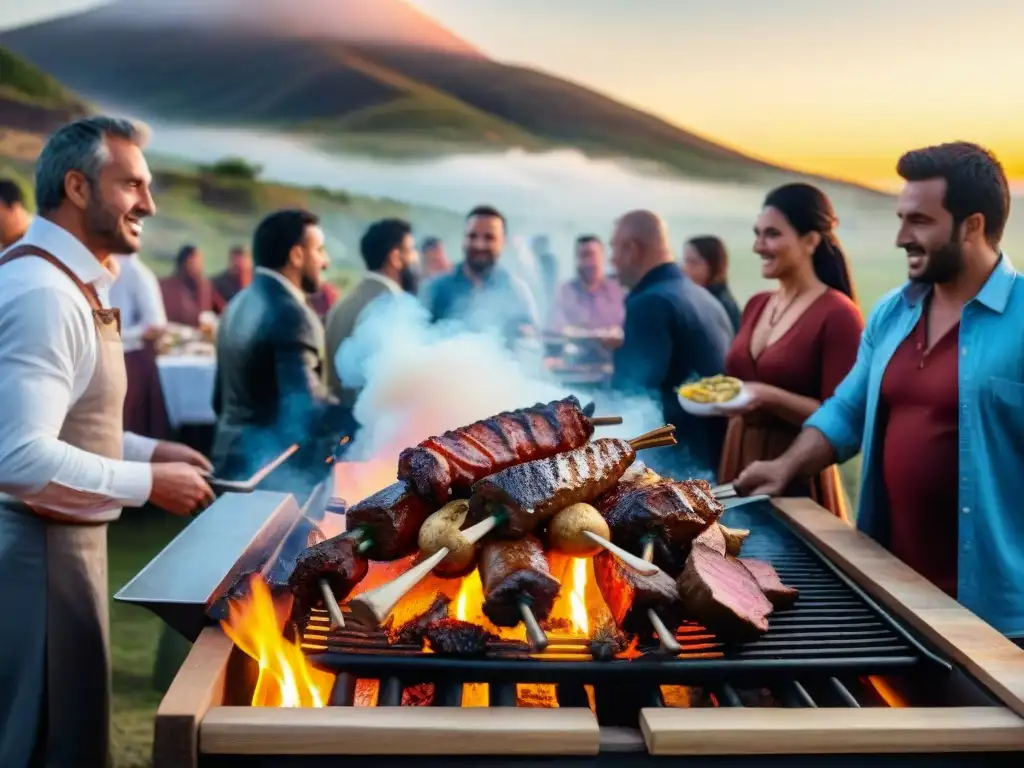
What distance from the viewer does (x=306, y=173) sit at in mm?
12805

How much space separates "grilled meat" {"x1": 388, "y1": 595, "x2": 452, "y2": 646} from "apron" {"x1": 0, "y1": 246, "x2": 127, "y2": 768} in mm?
1416

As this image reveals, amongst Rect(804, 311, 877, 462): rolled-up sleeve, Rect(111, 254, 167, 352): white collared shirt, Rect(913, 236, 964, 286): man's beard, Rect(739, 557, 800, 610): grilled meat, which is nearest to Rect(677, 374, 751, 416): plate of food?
Rect(804, 311, 877, 462): rolled-up sleeve

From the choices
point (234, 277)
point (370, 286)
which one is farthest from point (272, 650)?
point (234, 277)

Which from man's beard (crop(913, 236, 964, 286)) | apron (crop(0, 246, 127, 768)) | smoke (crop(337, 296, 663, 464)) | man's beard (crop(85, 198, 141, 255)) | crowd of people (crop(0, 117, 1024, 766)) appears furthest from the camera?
smoke (crop(337, 296, 663, 464))

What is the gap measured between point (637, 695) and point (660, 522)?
47 cm

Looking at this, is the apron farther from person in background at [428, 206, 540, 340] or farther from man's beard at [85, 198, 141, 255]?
person in background at [428, 206, 540, 340]

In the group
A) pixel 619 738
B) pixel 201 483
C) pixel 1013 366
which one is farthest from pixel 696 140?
pixel 619 738

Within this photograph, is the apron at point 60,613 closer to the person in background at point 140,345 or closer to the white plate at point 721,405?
the white plate at point 721,405

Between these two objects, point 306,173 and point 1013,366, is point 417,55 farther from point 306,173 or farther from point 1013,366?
point 1013,366

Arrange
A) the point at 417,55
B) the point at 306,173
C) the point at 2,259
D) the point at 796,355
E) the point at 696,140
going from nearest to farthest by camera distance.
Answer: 1. the point at 2,259
2. the point at 796,355
3. the point at 696,140
4. the point at 417,55
5. the point at 306,173

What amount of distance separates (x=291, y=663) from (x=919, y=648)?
151 cm

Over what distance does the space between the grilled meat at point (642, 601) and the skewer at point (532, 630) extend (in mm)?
228

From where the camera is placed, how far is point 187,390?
26.1 feet

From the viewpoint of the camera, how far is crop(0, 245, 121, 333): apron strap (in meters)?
2.68
